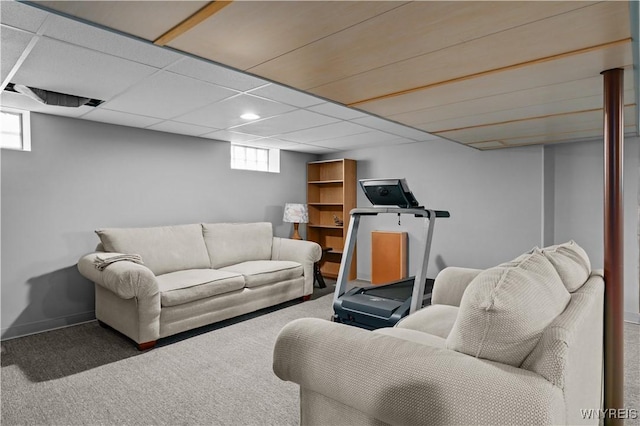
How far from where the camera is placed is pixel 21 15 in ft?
5.83

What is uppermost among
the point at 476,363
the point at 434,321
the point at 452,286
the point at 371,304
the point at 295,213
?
the point at 295,213

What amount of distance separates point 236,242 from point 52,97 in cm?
248

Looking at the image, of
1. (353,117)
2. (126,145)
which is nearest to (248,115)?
(353,117)

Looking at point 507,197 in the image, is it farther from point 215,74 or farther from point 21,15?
point 21,15

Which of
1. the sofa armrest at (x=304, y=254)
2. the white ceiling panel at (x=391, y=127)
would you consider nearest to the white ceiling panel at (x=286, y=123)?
the white ceiling panel at (x=391, y=127)

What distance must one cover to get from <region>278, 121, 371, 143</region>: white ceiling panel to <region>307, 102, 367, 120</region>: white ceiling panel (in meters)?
0.29

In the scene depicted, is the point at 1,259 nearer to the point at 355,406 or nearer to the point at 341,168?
the point at 355,406

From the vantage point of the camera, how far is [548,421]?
3.11 ft

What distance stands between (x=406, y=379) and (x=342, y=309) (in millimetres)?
2423

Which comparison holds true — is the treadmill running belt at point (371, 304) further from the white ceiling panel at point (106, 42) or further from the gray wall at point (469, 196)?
the white ceiling panel at point (106, 42)

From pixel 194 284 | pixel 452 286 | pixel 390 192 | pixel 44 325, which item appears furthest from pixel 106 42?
Result: pixel 44 325

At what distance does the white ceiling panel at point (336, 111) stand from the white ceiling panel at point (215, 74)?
771mm

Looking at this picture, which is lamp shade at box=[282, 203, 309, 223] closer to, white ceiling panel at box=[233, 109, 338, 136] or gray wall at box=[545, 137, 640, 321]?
white ceiling panel at box=[233, 109, 338, 136]

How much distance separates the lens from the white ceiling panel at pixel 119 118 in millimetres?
3559
